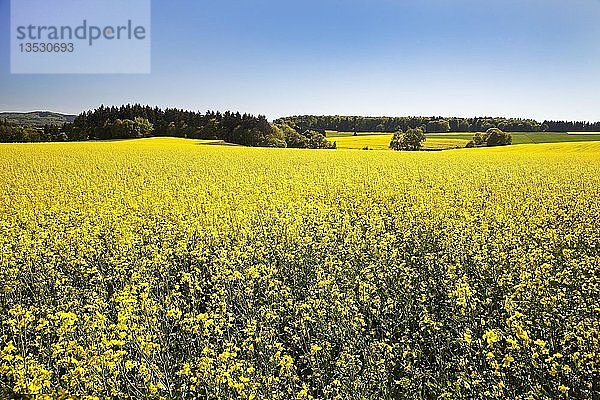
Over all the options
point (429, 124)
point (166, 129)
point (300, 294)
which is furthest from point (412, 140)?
point (300, 294)

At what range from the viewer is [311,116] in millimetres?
90875

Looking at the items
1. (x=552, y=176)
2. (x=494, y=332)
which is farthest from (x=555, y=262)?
(x=552, y=176)

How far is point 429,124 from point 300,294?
86.7m

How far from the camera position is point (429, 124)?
88.4 meters

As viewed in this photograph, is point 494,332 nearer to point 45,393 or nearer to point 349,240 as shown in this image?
point 349,240

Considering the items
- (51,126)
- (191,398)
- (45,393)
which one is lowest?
(191,398)

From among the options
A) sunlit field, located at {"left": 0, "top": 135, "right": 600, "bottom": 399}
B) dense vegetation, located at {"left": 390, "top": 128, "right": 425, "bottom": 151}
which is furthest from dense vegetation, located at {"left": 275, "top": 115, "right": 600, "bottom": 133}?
sunlit field, located at {"left": 0, "top": 135, "right": 600, "bottom": 399}

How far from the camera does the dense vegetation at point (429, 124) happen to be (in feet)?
265

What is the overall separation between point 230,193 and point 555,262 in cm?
917

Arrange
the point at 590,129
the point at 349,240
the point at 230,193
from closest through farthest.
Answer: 1. the point at 349,240
2. the point at 230,193
3. the point at 590,129

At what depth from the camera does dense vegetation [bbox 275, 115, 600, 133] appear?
80.8m

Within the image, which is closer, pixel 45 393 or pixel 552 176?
pixel 45 393

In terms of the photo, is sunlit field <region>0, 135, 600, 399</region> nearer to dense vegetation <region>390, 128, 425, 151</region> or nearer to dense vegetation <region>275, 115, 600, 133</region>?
dense vegetation <region>390, 128, 425, 151</region>

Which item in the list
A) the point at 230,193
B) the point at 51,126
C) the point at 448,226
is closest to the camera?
the point at 448,226
